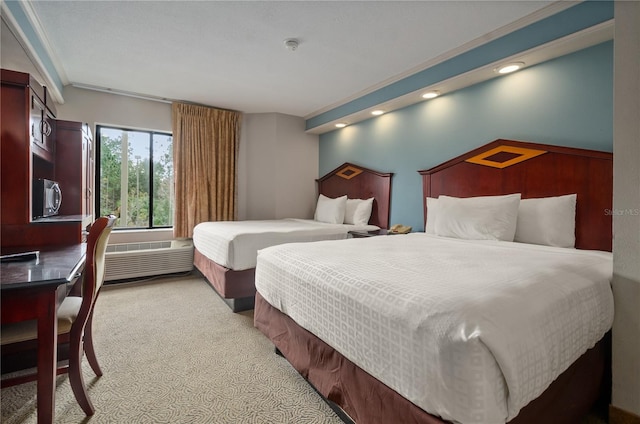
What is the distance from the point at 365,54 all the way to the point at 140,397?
3172mm

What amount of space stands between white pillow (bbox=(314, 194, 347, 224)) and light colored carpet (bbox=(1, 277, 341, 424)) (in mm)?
1929

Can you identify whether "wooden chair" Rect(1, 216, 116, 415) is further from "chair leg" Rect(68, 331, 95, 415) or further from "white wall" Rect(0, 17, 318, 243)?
"white wall" Rect(0, 17, 318, 243)

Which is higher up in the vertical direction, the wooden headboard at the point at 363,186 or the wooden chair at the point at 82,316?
the wooden headboard at the point at 363,186

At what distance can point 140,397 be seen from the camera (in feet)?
5.50

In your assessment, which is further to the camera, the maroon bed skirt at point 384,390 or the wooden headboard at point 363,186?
the wooden headboard at point 363,186

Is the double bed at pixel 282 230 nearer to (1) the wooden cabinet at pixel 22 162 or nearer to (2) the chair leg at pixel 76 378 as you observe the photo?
(1) the wooden cabinet at pixel 22 162

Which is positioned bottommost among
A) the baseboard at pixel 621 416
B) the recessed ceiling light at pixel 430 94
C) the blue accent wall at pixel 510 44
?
the baseboard at pixel 621 416

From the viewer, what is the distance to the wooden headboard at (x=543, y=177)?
2150 millimetres

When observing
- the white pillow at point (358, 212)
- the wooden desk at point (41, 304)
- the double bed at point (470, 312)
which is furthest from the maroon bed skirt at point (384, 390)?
the white pillow at point (358, 212)

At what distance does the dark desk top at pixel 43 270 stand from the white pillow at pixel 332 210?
3087 millimetres

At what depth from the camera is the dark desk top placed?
112 cm

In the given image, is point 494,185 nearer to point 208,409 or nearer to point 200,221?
point 208,409

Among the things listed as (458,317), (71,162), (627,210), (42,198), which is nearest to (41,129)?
(42,198)

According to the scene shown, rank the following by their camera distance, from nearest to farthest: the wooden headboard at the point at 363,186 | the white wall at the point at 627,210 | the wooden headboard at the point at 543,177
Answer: the white wall at the point at 627,210 → the wooden headboard at the point at 543,177 → the wooden headboard at the point at 363,186
